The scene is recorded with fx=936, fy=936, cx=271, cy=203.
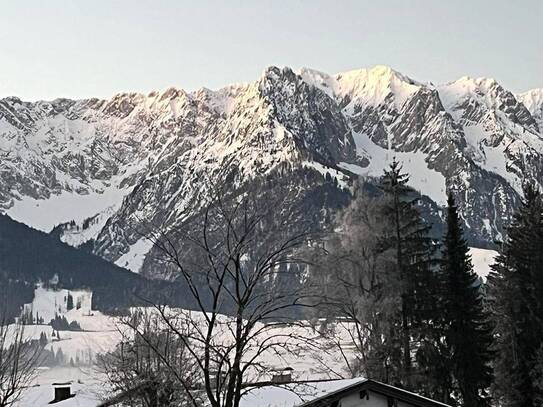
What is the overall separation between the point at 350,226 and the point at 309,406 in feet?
66.9

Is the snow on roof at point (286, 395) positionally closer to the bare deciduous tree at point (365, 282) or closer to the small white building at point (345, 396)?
the small white building at point (345, 396)

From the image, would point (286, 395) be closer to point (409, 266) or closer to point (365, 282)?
point (409, 266)

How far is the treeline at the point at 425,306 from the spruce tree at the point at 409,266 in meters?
0.05

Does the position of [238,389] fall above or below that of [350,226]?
below

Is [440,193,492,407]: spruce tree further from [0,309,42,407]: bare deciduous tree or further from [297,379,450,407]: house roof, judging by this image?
[0,309,42,407]: bare deciduous tree

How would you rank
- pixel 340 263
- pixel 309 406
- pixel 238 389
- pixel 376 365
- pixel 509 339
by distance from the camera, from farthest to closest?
1. pixel 509 339
2. pixel 340 263
3. pixel 376 365
4. pixel 309 406
5. pixel 238 389

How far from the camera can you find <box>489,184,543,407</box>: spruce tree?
47562mm

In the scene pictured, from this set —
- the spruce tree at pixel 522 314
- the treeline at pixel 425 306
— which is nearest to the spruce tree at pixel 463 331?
the treeline at pixel 425 306

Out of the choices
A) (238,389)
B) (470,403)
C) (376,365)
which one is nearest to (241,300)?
(238,389)

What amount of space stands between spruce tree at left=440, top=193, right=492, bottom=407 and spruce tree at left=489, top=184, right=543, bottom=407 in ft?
6.43

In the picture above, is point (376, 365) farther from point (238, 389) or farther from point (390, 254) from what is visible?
point (238, 389)

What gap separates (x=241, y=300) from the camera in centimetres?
1989

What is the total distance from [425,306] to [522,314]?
260 inches

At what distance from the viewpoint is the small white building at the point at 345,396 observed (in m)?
30.5
